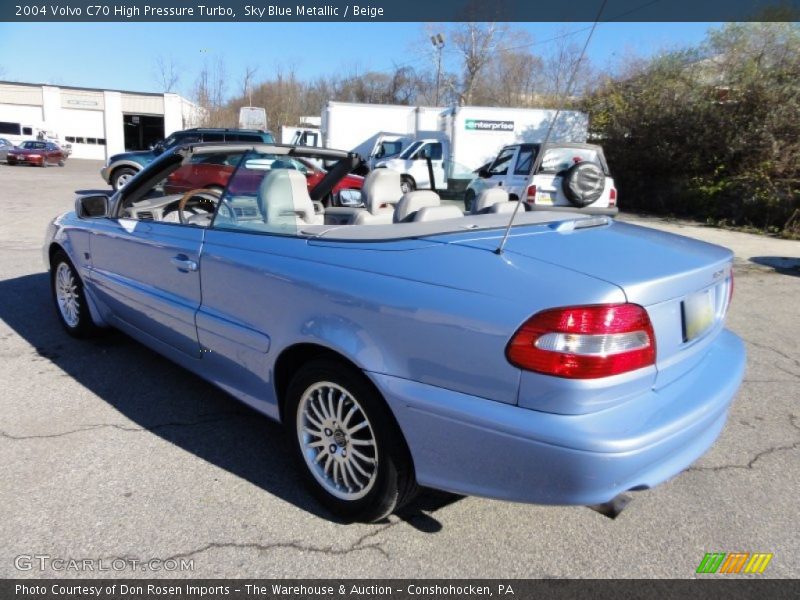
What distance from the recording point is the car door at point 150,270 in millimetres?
3219

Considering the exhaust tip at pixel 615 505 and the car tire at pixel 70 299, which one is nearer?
the exhaust tip at pixel 615 505

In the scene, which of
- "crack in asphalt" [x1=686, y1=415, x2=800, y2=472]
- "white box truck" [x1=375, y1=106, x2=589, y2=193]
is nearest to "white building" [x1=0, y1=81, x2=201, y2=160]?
"white box truck" [x1=375, y1=106, x2=589, y2=193]

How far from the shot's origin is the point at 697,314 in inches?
90.4

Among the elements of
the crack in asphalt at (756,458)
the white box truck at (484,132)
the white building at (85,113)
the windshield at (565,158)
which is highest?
the white building at (85,113)

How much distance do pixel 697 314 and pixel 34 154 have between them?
38.1 metres

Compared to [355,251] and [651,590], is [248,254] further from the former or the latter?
[651,590]

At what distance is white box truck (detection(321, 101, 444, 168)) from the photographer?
20.6m

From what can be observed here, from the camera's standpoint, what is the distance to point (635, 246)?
7.92 ft

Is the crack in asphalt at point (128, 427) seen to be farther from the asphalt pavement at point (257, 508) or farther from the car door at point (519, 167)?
the car door at point (519, 167)

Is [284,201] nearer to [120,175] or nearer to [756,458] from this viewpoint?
[756,458]

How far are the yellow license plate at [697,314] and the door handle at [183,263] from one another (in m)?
2.43

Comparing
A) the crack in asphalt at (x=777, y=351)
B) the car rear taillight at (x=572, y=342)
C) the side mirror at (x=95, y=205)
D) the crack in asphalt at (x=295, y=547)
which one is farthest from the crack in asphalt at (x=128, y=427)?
the crack in asphalt at (x=777, y=351)

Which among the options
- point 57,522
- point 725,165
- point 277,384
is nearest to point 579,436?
point 277,384
